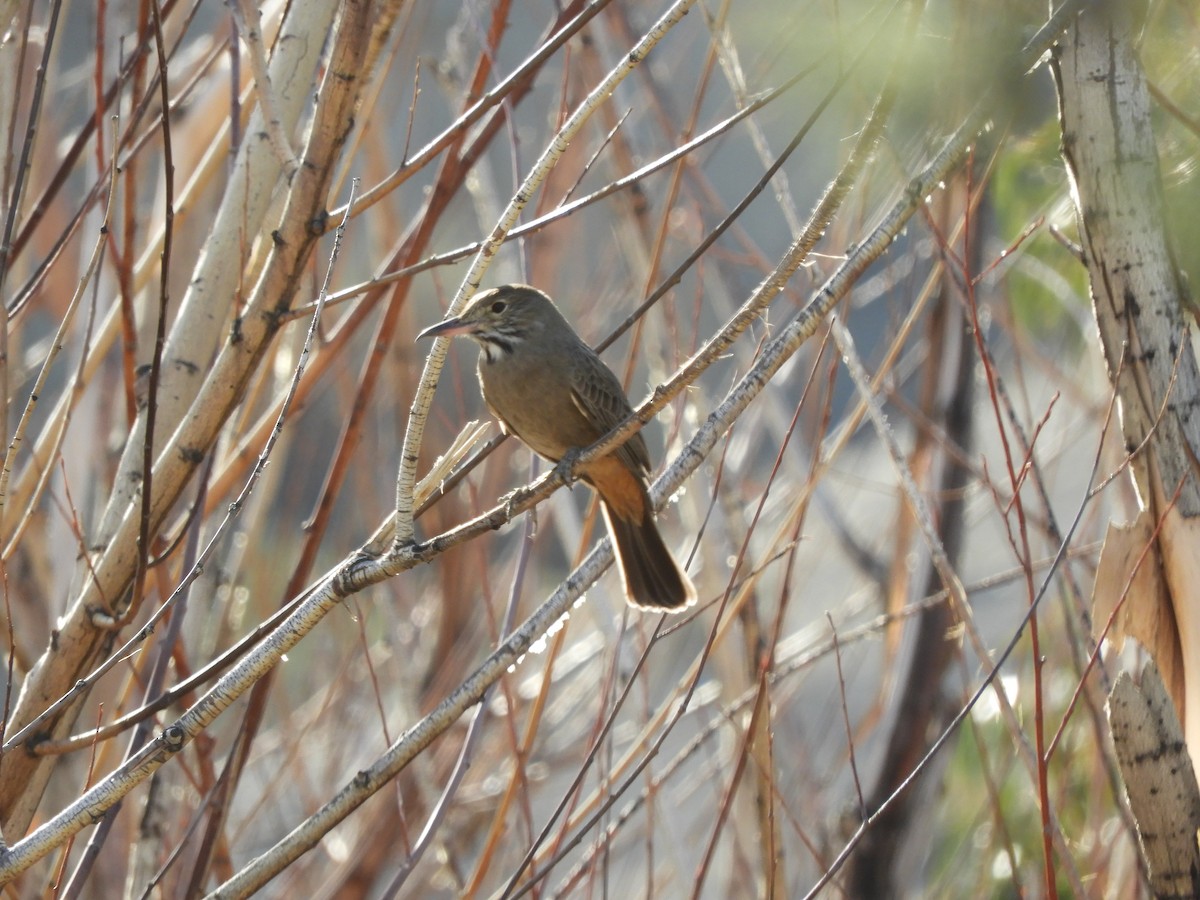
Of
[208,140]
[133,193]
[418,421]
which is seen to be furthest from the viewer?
[208,140]

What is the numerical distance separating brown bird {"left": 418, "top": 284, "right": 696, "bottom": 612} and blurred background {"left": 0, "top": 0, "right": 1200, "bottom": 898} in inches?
6.1

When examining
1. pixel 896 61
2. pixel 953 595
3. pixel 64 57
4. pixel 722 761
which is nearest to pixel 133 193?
pixel 896 61

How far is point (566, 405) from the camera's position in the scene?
423 cm

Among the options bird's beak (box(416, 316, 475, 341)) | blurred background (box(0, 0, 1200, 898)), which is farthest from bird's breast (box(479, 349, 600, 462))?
bird's beak (box(416, 316, 475, 341))

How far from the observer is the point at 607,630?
385 cm

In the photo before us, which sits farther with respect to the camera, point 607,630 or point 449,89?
point 449,89

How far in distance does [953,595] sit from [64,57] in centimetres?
1024

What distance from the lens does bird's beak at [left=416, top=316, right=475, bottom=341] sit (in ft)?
7.79

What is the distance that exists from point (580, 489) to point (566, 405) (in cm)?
399

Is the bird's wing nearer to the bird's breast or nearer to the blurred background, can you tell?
the bird's breast

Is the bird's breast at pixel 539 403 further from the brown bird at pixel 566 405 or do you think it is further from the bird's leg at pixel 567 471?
the bird's leg at pixel 567 471

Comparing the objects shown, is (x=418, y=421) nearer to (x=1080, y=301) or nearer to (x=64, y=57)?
(x=1080, y=301)

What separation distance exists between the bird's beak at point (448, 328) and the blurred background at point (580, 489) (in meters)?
0.14

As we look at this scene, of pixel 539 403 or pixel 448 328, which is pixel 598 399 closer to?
pixel 539 403
